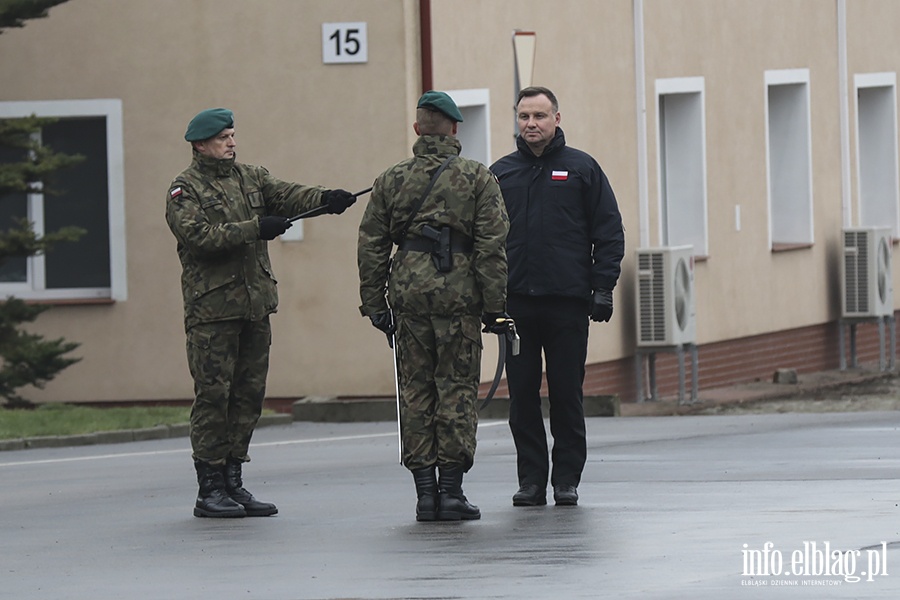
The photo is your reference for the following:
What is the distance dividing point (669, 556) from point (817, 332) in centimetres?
2029

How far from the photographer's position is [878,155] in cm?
3111

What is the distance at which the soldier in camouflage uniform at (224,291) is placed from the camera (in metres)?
11.1

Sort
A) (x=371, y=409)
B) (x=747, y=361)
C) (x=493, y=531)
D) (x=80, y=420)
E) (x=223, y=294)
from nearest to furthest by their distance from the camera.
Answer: (x=493, y=531), (x=223, y=294), (x=80, y=420), (x=371, y=409), (x=747, y=361)

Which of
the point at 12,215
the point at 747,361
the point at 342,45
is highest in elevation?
the point at 342,45

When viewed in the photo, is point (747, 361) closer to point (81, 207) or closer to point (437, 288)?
point (81, 207)

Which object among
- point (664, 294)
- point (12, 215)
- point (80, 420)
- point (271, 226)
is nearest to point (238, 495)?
point (271, 226)

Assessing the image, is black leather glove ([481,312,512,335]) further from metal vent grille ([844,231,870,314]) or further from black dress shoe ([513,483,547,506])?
metal vent grille ([844,231,870,314])

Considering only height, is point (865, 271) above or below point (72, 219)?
below

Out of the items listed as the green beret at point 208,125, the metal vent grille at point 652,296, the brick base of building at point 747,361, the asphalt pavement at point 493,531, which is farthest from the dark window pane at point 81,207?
the green beret at point 208,125

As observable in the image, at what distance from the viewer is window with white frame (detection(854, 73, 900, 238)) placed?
31000 millimetres

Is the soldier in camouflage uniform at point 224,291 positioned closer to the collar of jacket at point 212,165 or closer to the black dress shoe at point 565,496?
the collar of jacket at point 212,165

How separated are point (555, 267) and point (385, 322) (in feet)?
3.13

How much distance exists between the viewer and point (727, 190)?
26438 mm

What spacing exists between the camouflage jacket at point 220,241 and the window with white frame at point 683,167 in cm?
1476
